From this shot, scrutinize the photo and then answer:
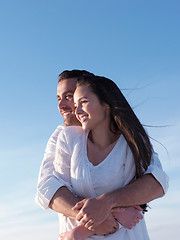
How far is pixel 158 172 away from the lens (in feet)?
13.1

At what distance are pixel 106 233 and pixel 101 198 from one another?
399 millimetres

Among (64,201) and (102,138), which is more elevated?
(102,138)

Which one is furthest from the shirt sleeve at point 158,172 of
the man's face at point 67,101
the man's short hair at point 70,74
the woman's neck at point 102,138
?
the man's short hair at point 70,74

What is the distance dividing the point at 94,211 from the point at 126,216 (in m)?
0.38

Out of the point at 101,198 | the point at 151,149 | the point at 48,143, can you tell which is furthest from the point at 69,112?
the point at 101,198

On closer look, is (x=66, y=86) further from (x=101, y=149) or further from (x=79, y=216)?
(x=79, y=216)

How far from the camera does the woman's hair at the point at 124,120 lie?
13.3ft

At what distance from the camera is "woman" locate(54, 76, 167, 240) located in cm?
394

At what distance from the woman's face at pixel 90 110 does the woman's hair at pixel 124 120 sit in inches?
2.5

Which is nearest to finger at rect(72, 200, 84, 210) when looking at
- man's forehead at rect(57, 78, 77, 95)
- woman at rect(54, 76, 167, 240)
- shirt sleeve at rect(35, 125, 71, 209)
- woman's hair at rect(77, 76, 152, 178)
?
woman at rect(54, 76, 167, 240)

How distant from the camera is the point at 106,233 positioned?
3.84 meters

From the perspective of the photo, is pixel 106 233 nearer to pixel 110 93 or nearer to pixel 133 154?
pixel 133 154

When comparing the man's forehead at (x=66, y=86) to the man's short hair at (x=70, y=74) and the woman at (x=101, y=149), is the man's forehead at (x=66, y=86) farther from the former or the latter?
the woman at (x=101, y=149)

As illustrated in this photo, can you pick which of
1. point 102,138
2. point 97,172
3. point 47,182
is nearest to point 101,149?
point 102,138
